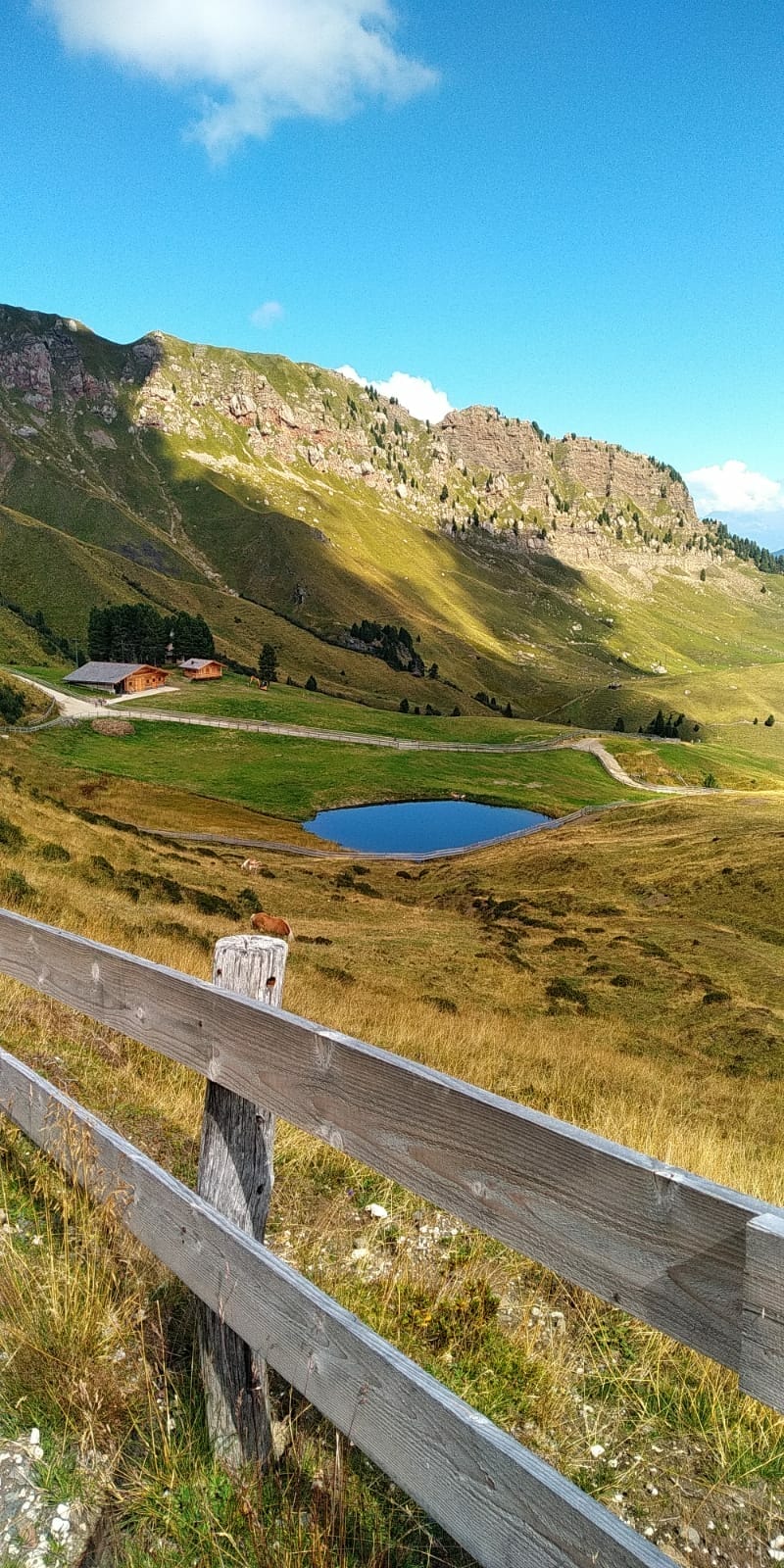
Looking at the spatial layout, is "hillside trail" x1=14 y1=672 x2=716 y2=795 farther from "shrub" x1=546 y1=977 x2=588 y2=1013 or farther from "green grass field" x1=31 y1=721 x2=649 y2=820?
"shrub" x1=546 y1=977 x2=588 y2=1013

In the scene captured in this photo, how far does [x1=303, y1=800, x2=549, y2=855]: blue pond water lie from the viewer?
3799 inches

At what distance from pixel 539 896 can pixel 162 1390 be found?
6320cm

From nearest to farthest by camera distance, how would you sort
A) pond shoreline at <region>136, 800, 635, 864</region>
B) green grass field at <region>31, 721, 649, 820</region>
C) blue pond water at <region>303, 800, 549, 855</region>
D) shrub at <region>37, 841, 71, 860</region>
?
shrub at <region>37, 841, 71, 860</region>, pond shoreline at <region>136, 800, 635, 864</region>, blue pond water at <region>303, 800, 549, 855</region>, green grass field at <region>31, 721, 649, 820</region>

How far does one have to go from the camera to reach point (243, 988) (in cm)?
389

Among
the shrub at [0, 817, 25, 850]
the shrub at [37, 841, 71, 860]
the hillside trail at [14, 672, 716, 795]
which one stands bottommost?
the hillside trail at [14, 672, 716, 795]

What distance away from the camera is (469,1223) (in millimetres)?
2582

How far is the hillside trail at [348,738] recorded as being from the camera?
125375 millimetres

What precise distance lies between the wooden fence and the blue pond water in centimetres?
8664

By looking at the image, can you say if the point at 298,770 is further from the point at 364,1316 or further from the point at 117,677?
the point at 364,1316

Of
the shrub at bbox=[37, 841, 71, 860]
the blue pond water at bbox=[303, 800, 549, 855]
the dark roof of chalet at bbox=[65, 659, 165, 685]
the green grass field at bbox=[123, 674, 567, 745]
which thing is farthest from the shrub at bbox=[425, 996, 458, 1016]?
the dark roof of chalet at bbox=[65, 659, 165, 685]

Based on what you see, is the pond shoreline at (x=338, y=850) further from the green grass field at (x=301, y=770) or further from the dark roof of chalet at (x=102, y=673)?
the dark roof of chalet at (x=102, y=673)

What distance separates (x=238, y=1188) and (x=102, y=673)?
495 feet

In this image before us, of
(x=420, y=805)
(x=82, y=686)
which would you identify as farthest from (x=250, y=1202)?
(x=82, y=686)

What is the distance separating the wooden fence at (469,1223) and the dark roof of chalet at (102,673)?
482 feet
